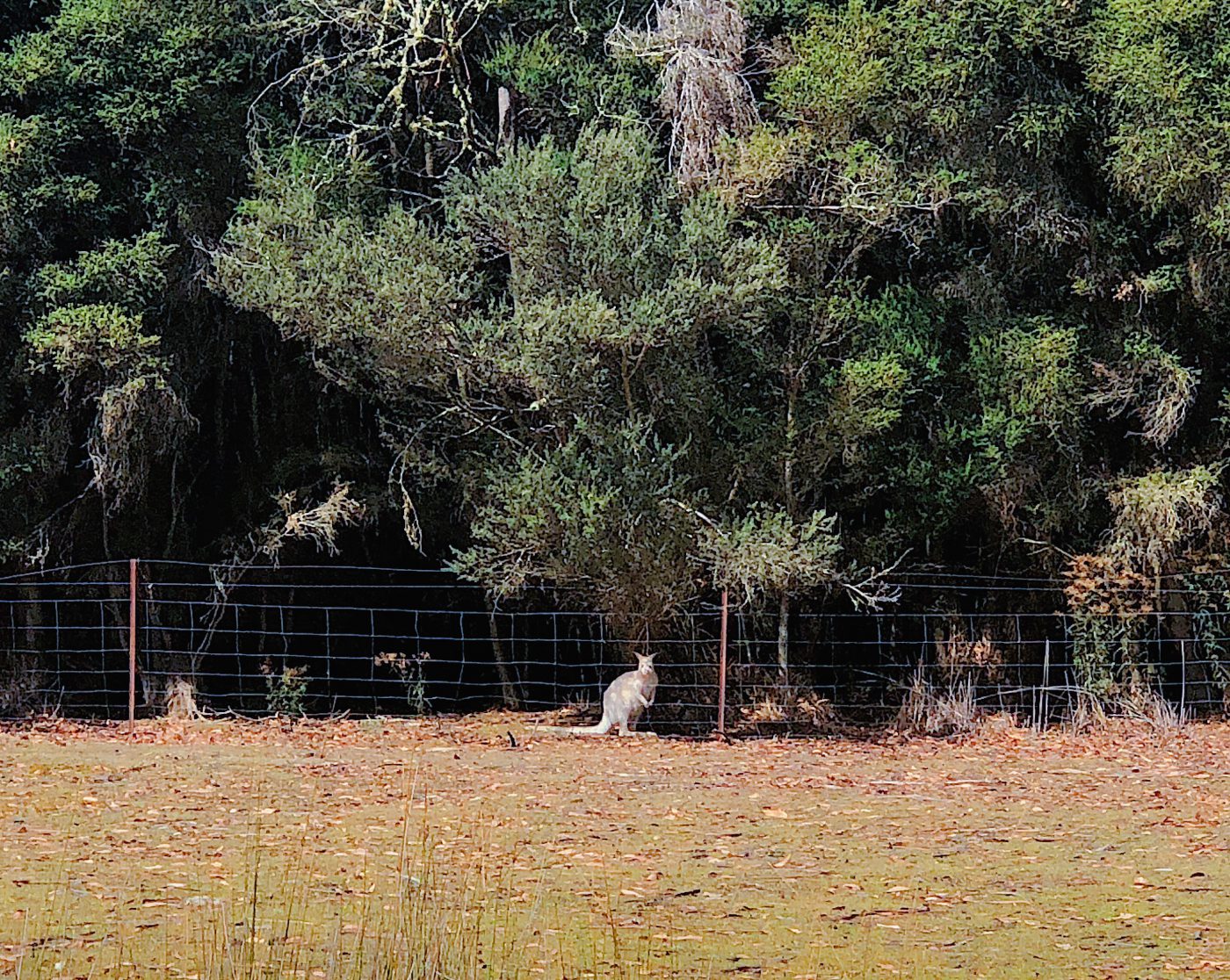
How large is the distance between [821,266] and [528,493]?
341cm

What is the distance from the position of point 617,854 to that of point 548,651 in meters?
8.99

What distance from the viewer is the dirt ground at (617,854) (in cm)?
626

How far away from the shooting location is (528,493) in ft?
45.1

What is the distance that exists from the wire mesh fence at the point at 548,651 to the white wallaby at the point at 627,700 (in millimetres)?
551

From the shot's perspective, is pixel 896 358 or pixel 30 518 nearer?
pixel 896 358

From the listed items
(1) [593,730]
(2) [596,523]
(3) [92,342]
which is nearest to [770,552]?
(2) [596,523]

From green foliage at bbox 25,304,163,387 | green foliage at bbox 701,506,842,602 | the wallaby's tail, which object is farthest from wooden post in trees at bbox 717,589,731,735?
green foliage at bbox 25,304,163,387

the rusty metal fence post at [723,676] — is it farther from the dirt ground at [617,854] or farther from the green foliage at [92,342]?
the green foliage at [92,342]

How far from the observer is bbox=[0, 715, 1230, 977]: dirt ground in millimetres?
6262

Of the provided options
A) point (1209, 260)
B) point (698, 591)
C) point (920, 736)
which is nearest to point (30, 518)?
point (698, 591)

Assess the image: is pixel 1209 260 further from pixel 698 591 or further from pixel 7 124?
pixel 7 124

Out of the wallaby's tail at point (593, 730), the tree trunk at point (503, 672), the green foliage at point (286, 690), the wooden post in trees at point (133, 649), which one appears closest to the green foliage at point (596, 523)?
the wallaby's tail at point (593, 730)

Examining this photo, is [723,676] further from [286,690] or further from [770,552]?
[286,690]

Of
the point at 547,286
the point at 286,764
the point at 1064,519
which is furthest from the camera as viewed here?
the point at 1064,519
